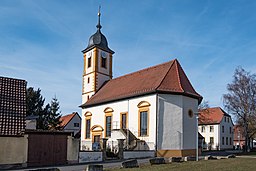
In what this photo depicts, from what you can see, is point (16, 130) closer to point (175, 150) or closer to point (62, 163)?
point (62, 163)

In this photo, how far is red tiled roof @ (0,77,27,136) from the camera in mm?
18906

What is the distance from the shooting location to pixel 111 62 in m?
42.3

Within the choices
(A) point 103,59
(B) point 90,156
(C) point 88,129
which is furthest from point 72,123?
(B) point 90,156

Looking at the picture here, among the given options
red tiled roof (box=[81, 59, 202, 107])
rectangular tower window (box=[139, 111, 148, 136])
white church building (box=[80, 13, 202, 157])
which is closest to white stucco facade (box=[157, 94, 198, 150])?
white church building (box=[80, 13, 202, 157])

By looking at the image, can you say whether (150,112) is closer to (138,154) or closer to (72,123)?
(138,154)

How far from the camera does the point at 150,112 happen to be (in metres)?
27.5

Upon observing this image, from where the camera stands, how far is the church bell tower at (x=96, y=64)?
4000 centimetres

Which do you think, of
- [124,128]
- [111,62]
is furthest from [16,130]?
[111,62]

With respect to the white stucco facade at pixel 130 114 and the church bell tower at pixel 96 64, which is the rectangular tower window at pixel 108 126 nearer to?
the white stucco facade at pixel 130 114

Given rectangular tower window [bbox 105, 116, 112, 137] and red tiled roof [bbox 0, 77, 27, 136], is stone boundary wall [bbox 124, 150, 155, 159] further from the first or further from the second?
red tiled roof [bbox 0, 77, 27, 136]

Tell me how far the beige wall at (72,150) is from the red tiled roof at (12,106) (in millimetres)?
3386

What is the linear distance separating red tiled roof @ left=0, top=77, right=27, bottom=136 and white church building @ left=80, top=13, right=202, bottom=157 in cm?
928

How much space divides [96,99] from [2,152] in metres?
18.7

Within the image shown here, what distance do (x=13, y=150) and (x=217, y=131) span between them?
52521 mm
